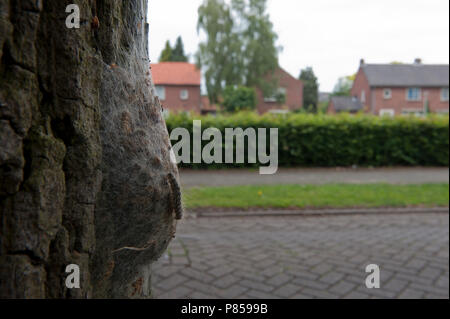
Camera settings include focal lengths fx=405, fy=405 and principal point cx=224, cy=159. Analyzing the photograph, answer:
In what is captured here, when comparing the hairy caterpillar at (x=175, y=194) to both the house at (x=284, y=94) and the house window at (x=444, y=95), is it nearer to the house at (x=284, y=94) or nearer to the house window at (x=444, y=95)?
the house at (x=284, y=94)

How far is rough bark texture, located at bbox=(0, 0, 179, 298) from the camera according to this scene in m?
0.84

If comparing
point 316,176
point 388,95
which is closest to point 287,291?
point 316,176

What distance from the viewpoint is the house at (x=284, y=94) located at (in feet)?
141

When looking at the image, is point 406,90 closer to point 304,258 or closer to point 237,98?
point 237,98

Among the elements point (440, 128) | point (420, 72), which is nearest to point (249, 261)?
point (440, 128)

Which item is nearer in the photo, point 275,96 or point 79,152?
point 79,152

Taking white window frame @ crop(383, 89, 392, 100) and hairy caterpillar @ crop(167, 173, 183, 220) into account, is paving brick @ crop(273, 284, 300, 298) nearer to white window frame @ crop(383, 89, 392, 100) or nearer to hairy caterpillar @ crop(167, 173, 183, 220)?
hairy caterpillar @ crop(167, 173, 183, 220)

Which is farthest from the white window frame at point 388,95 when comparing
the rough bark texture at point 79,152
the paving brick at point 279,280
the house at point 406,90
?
the rough bark texture at point 79,152

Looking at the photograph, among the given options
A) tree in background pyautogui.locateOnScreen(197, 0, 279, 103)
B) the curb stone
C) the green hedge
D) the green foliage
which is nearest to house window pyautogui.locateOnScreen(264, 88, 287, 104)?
tree in background pyautogui.locateOnScreen(197, 0, 279, 103)

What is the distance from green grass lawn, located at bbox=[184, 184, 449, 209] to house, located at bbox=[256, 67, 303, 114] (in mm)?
32539

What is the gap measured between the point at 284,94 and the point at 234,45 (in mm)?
8585

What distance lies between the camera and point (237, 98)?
123ft
